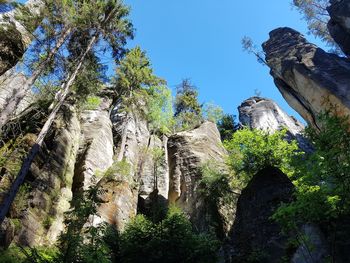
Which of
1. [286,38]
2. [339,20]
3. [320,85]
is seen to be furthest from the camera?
[286,38]

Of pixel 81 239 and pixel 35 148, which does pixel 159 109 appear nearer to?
pixel 35 148

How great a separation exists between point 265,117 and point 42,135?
30351 mm

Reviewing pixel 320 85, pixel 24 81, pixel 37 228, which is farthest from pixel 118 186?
pixel 320 85

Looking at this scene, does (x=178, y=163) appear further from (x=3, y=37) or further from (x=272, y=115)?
(x=272, y=115)

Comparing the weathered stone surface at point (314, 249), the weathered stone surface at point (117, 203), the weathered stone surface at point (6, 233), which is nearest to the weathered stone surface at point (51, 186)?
the weathered stone surface at point (6, 233)

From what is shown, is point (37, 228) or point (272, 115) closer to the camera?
point (37, 228)

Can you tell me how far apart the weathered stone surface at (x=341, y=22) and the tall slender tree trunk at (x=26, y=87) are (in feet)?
66.2

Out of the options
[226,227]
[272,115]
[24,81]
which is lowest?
[226,227]

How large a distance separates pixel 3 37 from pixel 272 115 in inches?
1235

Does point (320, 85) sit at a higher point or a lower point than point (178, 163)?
higher

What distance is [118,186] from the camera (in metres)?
17.1

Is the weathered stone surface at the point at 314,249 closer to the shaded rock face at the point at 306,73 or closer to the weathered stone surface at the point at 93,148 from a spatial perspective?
the shaded rock face at the point at 306,73

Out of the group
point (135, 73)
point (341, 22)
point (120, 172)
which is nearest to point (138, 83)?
point (135, 73)

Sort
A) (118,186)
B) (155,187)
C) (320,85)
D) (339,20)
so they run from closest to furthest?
(118,186)
(320,85)
(155,187)
(339,20)
